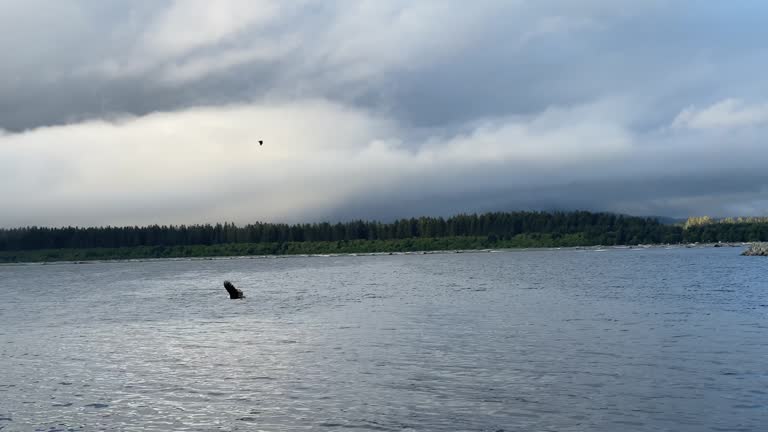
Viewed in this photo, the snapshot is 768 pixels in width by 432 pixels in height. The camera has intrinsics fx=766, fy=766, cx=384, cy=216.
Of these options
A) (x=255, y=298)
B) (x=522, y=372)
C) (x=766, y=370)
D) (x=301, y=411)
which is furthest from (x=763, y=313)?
(x=255, y=298)

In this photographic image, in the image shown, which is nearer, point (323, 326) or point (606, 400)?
point (606, 400)

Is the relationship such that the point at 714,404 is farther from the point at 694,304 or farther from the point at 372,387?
the point at 694,304

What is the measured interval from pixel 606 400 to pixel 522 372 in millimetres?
7156

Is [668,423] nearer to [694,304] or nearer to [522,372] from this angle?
[522,372]

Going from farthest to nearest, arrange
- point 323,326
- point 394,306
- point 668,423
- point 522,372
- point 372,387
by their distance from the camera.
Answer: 1. point 394,306
2. point 323,326
3. point 522,372
4. point 372,387
5. point 668,423

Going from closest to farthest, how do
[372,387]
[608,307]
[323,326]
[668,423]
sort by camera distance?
[668,423] → [372,387] → [323,326] → [608,307]

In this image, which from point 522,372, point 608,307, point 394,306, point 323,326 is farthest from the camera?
point 394,306

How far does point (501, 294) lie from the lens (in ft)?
318

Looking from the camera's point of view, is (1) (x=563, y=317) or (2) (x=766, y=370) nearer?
(2) (x=766, y=370)

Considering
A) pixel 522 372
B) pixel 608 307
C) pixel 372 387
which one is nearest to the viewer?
pixel 372 387

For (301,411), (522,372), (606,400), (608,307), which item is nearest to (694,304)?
(608,307)

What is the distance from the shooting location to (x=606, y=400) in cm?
3106

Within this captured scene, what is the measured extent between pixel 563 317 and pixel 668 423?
124ft

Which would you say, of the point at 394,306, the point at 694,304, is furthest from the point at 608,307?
the point at 394,306
